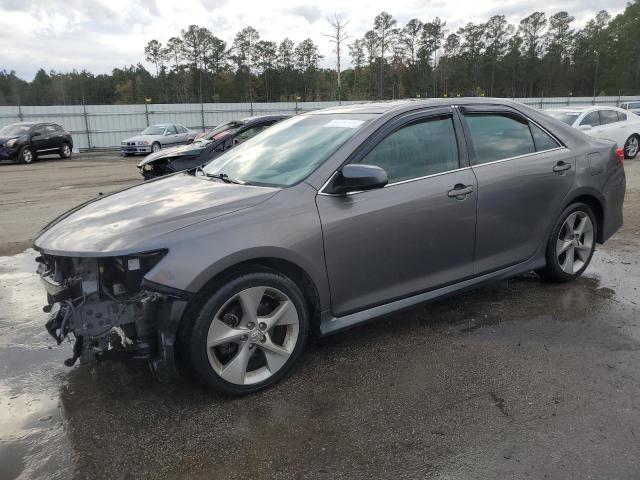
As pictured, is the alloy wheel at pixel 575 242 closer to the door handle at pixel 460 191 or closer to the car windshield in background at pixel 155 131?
the door handle at pixel 460 191

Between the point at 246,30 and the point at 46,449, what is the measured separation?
3176 inches

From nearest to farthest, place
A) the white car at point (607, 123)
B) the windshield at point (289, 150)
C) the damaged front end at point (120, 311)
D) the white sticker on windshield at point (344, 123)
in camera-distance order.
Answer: the damaged front end at point (120, 311) < the windshield at point (289, 150) < the white sticker on windshield at point (344, 123) < the white car at point (607, 123)

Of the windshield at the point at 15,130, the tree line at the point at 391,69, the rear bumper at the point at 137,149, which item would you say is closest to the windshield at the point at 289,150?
the windshield at the point at 15,130

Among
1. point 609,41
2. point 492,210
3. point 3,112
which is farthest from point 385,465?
point 609,41

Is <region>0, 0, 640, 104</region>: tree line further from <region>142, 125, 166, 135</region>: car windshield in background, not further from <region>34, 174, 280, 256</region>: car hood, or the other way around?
<region>34, 174, 280, 256</region>: car hood

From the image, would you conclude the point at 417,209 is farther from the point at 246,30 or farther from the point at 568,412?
the point at 246,30

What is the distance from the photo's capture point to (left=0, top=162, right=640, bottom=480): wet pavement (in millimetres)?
2439

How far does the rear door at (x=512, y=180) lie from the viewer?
12.8 ft

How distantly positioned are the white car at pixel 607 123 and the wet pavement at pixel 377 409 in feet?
35.3

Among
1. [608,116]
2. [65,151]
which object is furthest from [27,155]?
[608,116]

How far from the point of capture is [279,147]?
3.86 meters

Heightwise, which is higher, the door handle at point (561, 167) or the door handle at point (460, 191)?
the door handle at point (561, 167)

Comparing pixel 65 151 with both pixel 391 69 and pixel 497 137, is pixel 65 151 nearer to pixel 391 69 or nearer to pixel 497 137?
pixel 497 137

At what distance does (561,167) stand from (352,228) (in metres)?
2.22
